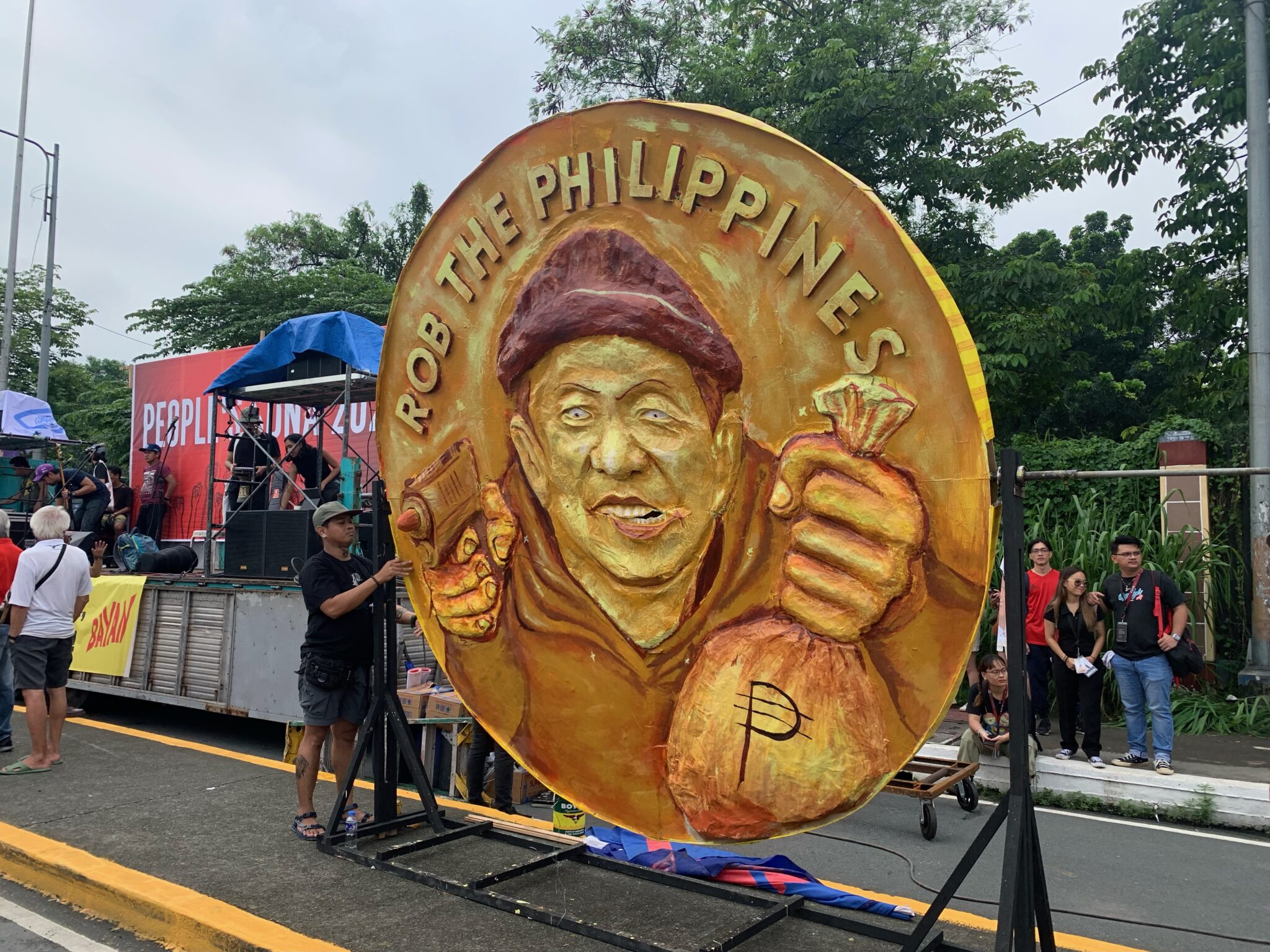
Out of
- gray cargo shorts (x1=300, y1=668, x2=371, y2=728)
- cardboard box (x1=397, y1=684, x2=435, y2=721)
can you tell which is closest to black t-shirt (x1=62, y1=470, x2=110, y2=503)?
cardboard box (x1=397, y1=684, x2=435, y2=721)

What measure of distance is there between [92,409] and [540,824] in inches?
887

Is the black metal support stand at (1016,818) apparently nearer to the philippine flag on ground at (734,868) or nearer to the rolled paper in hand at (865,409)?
the rolled paper in hand at (865,409)

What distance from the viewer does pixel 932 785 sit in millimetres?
4277

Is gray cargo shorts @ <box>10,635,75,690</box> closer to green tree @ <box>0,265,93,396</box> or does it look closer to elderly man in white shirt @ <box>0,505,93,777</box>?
elderly man in white shirt @ <box>0,505,93,777</box>

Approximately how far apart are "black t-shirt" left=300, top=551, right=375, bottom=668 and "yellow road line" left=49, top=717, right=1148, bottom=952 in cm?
119

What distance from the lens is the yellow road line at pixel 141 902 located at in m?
3.52

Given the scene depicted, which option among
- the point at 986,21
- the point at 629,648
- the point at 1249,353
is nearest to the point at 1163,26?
the point at 1249,353

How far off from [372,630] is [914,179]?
9518 millimetres

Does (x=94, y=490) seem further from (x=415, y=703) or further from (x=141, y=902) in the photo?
(x=141, y=902)

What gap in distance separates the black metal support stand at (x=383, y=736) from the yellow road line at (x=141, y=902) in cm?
74

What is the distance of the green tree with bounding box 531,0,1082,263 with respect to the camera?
11.0 m

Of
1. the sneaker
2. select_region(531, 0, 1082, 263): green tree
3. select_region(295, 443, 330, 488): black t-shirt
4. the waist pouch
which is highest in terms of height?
select_region(531, 0, 1082, 263): green tree

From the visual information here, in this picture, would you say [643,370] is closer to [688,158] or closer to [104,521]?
[688,158]

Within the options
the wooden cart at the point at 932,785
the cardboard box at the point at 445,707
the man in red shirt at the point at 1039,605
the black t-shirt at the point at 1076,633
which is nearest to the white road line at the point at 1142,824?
the wooden cart at the point at 932,785
